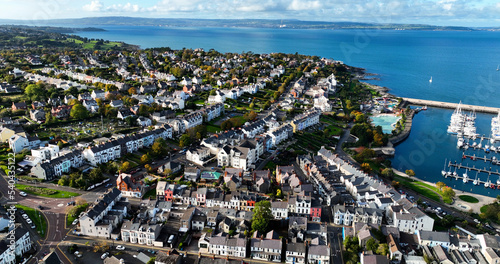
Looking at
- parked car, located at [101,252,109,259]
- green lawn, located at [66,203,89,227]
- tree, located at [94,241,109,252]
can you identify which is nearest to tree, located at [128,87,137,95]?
green lawn, located at [66,203,89,227]

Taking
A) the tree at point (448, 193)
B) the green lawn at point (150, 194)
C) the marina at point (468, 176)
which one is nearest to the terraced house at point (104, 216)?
the green lawn at point (150, 194)

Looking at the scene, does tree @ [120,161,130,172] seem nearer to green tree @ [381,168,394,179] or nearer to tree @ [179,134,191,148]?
tree @ [179,134,191,148]

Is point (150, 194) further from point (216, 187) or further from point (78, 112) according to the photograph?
point (78, 112)

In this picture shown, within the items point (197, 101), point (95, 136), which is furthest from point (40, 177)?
point (197, 101)

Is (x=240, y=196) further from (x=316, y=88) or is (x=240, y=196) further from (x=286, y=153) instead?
(x=316, y=88)

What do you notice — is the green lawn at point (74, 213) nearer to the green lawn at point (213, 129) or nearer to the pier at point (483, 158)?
the green lawn at point (213, 129)
